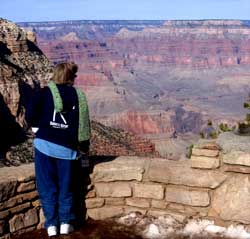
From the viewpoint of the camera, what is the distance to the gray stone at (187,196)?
543 centimetres

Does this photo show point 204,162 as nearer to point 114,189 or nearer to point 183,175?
point 183,175

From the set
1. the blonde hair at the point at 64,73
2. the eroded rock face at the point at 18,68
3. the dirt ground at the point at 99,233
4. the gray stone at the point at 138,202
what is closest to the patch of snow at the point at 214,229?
the dirt ground at the point at 99,233

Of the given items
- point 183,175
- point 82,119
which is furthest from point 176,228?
point 82,119

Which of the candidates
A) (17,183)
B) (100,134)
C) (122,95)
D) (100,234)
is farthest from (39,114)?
(122,95)

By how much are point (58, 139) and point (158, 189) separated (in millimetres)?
1272

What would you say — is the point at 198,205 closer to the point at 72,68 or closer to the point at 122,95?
the point at 72,68

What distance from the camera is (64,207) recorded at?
5.36 meters

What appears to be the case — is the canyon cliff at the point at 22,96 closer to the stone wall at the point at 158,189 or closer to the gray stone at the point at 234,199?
the stone wall at the point at 158,189

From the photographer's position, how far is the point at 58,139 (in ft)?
16.9

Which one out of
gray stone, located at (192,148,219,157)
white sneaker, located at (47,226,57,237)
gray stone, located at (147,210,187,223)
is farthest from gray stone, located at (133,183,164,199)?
white sneaker, located at (47,226,57,237)

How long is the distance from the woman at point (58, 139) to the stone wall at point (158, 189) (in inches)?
11.8

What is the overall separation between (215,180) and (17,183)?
6.86 ft

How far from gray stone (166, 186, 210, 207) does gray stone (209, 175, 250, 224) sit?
130 mm

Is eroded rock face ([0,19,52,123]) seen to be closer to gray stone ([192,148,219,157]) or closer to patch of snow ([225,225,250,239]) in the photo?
gray stone ([192,148,219,157])
